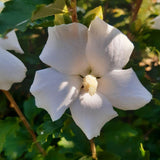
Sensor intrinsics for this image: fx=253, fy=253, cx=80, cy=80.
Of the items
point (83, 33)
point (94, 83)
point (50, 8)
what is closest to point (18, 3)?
point (50, 8)

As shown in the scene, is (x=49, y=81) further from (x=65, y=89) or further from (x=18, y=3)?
(x=18, y=3)

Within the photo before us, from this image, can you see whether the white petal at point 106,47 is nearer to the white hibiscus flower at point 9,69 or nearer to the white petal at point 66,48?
the white petal at point 66,48

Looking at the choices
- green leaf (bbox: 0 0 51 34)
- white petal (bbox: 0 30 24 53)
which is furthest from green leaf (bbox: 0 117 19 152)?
green leaf (bbox: 0 0 51 34)

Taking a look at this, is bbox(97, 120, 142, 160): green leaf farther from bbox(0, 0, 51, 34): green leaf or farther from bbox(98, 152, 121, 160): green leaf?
bbox(0, 0, 51, 34): green leaf

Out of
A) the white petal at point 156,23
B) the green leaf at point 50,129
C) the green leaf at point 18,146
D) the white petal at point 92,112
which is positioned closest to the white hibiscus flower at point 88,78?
the white petal at point 92,112

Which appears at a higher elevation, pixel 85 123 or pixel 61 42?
pixel 61 42

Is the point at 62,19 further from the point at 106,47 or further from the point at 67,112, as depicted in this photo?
the point at 67,112

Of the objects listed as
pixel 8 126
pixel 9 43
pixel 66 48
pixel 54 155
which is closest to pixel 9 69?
pixel 9 43
